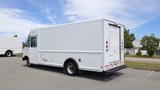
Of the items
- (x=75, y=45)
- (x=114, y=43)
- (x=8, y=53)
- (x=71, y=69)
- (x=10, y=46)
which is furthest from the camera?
(x=10, y=46)

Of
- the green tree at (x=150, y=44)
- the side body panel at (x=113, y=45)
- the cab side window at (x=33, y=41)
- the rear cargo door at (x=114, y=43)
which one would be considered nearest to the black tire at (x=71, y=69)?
the side body panel at (x=113, y=45)

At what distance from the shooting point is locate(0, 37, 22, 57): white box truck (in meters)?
24.6

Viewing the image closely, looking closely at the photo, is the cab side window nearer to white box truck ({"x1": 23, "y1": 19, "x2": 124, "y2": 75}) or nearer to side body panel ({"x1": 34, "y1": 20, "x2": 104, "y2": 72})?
side body panel ({"x1": 34, "y1": 20, "x2": 104, "y2": 72})

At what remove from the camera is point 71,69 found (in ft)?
33.3

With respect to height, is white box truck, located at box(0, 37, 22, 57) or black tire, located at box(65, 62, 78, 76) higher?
white box truck, located at box(0, 37, 22, 57)

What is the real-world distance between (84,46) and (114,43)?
1.60 metres

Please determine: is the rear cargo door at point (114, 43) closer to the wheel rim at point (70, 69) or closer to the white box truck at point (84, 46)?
the white box truck at point (84, 46)

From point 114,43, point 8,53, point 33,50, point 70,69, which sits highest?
point 114,43

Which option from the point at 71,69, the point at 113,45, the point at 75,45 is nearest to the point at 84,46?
the point at 75,45

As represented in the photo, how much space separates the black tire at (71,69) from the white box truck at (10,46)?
17098mm

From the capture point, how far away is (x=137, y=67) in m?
12.4

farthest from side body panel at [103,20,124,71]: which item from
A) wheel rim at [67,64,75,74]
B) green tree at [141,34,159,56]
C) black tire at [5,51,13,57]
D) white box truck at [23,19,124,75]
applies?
green tree at [141,34,159,56]

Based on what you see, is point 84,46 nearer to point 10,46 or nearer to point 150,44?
point 10,46

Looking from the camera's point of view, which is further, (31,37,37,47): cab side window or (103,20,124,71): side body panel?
(31,37,37,47): cab side window
